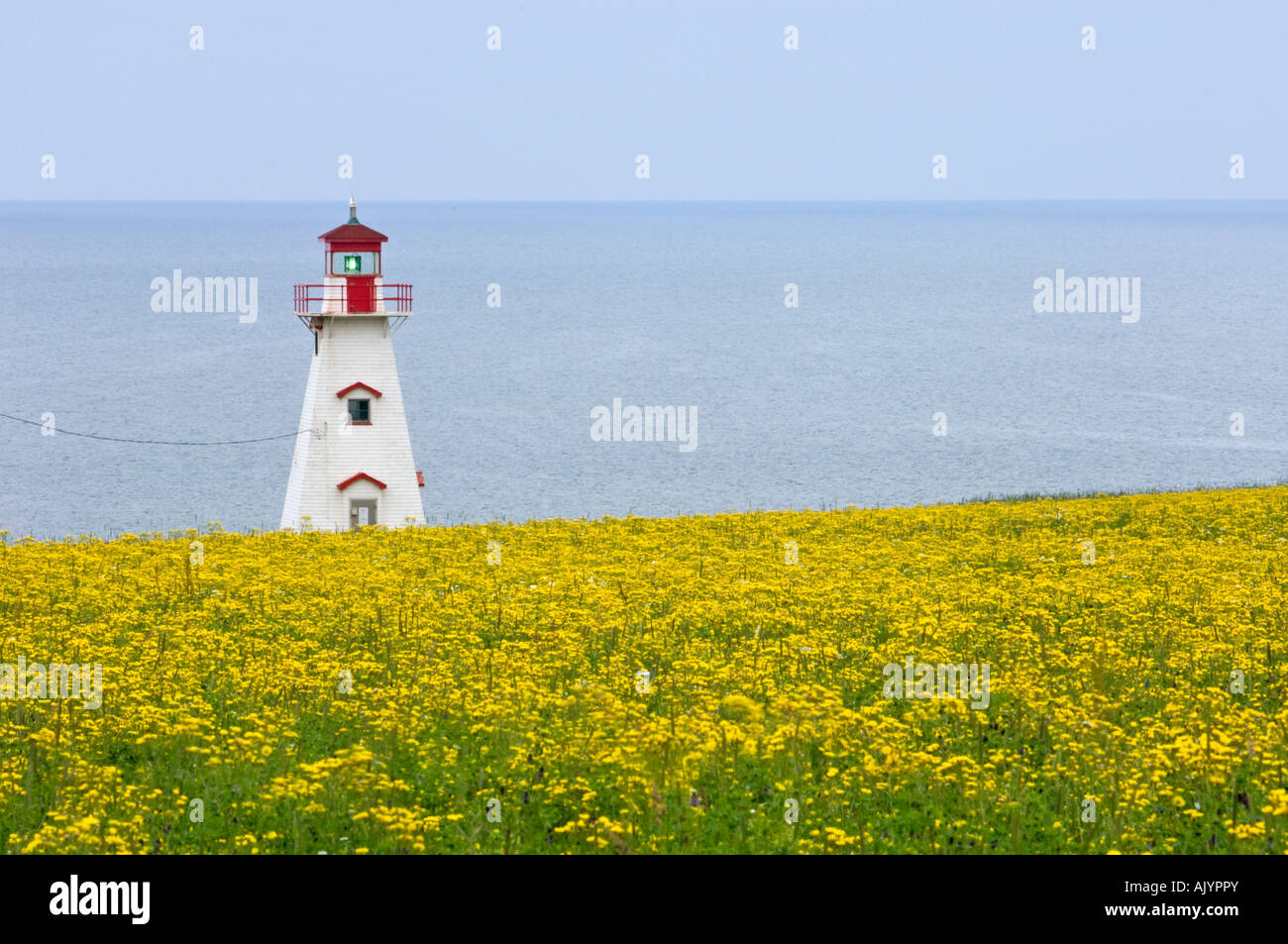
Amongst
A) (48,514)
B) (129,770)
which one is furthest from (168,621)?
(48,514)

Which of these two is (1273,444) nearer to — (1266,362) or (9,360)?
(1266,362)

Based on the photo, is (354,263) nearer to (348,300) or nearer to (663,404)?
(348,300)

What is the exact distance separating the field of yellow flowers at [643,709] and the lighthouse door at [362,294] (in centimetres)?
1428

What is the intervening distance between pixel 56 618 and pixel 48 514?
56462 mm

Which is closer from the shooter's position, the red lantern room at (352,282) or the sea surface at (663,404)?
the red lantern room at (352,282)

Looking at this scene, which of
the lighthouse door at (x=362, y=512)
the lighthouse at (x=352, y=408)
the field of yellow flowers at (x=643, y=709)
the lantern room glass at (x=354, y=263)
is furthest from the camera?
the lighthouse door at (x=362, y=512)

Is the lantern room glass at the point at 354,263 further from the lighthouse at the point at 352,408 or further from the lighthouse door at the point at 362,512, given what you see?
the lighthouse door at the point at 362,512

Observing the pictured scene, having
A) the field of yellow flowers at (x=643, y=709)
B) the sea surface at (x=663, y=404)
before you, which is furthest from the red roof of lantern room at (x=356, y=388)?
the sea surface at (x=663, y=404)

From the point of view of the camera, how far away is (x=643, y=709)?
1705 centimetres

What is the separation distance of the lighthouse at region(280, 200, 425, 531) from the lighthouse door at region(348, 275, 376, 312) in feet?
0.10

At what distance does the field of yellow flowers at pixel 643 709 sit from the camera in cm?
1462

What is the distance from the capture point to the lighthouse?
43844mm

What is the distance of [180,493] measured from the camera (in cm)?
8312
